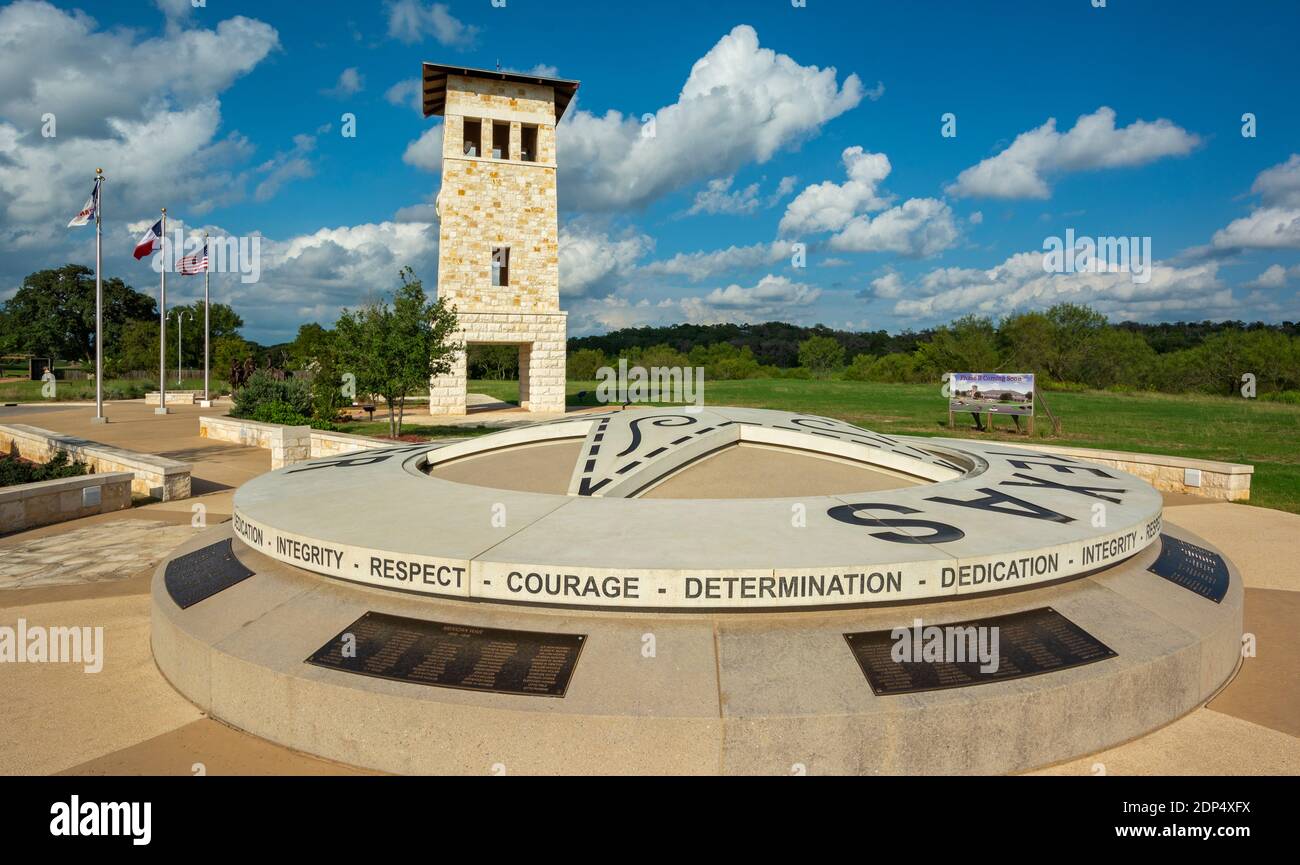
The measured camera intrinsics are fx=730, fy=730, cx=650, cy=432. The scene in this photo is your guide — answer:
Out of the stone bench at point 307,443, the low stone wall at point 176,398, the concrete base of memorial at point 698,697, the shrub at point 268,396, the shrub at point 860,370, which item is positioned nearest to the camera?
the concrete base of memorial at point 698,697

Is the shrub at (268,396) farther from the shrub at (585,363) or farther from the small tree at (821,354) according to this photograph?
the small tree at (821,354)

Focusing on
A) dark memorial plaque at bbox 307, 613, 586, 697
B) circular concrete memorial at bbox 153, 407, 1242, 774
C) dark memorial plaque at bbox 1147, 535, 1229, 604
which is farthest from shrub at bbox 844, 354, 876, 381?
dark memorial plaque at bbox 307, 613, 586, 697

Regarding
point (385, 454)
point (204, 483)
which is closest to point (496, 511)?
point (385, 454)

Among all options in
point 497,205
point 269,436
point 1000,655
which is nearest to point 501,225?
point 497,205

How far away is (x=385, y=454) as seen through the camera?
10070 millimetres

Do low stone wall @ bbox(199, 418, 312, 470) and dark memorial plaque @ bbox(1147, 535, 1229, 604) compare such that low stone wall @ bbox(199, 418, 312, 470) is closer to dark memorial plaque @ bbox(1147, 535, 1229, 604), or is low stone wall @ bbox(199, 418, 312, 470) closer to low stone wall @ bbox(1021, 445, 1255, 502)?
dark memorial plaque @ bbox(1147, 535, 1229, 604)

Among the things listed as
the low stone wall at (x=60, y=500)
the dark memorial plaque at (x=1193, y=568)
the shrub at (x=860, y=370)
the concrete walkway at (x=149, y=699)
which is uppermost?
the shrub at (x=860, y=370)

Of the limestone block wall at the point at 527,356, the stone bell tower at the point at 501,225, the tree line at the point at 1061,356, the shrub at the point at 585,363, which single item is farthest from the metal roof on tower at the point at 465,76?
the shrub at the point at 585,363

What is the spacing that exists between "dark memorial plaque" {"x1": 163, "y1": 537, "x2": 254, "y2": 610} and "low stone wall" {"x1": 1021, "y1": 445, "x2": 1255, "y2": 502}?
14.0 m

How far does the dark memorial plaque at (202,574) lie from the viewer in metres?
5.54

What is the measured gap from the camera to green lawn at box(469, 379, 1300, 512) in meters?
18.3

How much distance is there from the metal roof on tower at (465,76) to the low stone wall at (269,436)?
54.7 ft

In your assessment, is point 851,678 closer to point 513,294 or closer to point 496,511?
point 496,511

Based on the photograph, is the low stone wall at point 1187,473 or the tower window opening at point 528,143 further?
the tower window opening at point 528,143
